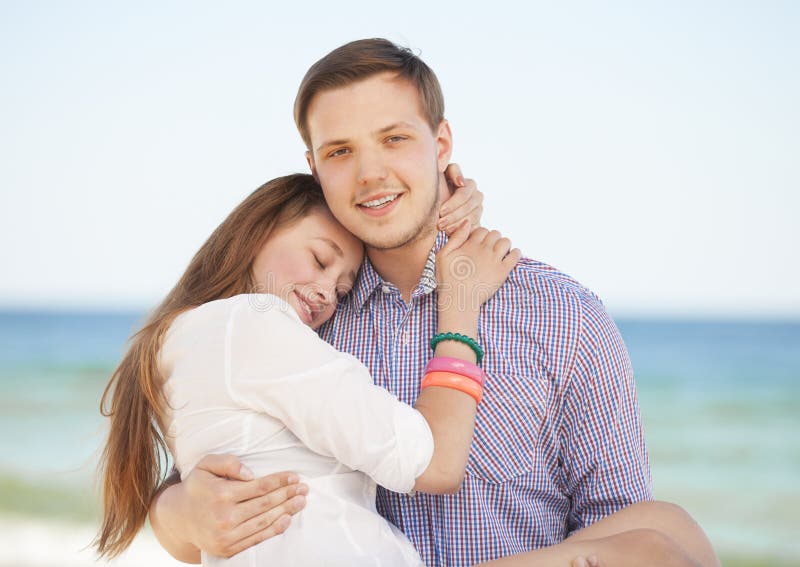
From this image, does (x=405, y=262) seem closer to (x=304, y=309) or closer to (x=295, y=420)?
(x=304, y=309)

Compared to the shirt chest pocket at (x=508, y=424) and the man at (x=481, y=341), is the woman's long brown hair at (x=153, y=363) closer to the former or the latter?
the man at (x=481, y=341)

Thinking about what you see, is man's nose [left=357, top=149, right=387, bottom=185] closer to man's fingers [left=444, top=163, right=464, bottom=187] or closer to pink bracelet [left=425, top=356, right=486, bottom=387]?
man's fingers [left=444, top=163, right=464, bottom=187]

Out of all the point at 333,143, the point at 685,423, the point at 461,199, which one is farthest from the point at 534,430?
the point at 685,423

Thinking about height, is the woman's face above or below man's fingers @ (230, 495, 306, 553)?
above

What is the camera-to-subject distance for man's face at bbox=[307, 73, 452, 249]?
8.25 ft

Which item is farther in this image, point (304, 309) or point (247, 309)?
point (304, 309)

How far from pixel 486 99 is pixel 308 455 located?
1259 centimetres

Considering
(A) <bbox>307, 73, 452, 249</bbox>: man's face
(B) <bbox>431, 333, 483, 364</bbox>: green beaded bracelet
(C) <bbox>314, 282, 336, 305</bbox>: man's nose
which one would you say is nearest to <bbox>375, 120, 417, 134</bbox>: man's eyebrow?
(A) <bbox>307, 73, 452, 249</bbox>: man's face

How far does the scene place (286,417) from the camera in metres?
1.94

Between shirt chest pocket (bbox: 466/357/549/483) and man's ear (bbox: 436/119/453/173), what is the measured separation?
2.37 ft

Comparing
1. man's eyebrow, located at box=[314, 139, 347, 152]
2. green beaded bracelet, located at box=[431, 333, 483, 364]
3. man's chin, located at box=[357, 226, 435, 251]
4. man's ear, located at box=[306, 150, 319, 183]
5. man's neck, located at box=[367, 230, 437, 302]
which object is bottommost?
green beaded bracelet, located at box=[431, 333, 483, 364]

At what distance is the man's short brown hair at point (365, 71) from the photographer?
2.55m

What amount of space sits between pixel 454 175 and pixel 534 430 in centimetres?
87

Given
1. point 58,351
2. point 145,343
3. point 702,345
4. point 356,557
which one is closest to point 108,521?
point 145,343
